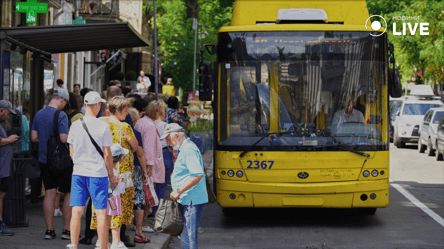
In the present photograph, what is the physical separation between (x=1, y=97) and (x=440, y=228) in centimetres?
636

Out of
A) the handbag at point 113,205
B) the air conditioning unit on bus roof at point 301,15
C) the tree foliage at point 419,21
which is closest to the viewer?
the handbag at point 113,205

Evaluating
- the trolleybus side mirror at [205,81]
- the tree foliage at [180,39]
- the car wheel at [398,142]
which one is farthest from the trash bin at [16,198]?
the car wheel at [398,142]

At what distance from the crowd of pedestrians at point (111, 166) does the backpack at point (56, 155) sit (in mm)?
28

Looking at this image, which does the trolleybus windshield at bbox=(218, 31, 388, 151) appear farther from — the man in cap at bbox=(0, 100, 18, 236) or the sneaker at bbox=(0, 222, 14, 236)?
the sneaker at bbox=(0, 222, 14, 236)

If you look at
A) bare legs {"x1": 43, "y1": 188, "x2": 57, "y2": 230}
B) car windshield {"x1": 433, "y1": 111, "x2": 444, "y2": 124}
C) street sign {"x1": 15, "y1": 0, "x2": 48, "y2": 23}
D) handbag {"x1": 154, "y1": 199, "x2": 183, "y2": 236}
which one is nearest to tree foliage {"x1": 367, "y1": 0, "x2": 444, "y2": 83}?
car windshield {"x1": 433, "y1": 111, "x2": 444, "y2": 124}

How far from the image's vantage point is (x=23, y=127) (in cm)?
1046

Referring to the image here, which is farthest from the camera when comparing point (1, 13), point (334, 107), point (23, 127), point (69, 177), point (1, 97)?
point (1, 13)

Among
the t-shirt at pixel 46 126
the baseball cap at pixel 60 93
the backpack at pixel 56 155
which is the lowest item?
the backpack at pixel 56 155

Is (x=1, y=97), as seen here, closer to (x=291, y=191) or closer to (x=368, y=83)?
(x=291, y=191)

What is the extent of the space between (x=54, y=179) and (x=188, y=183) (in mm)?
2532

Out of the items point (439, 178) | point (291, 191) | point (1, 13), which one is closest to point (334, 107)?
point (291, 191)

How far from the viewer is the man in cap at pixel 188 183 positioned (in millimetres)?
6489

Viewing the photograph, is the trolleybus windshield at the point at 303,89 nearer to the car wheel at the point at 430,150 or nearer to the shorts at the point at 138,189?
the shorts at the point at 138,189

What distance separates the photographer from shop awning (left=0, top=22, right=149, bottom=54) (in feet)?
29.6
